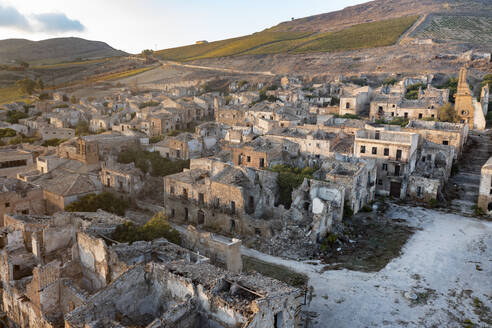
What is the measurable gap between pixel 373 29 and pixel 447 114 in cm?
7793

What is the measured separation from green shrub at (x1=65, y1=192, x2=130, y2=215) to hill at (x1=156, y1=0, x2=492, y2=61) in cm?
8499

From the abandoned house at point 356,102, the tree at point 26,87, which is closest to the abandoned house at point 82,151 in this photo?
the abandoned house at point 356,102

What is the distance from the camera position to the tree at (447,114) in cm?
4535

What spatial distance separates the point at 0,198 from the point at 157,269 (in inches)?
619

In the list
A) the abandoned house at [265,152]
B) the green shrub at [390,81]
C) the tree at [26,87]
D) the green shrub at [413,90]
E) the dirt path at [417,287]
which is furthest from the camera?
the tree at [26,87]

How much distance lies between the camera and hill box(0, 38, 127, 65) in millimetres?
158300

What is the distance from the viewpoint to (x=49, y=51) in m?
174

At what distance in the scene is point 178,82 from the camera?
305ft

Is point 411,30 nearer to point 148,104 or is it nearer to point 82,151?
point 148,104

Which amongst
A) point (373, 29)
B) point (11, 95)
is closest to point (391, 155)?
point (11, 95)

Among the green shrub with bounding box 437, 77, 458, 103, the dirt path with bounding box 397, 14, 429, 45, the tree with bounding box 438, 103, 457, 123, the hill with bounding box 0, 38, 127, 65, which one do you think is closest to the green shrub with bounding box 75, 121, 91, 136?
the tree with bounding box 438, 103, 457, 123

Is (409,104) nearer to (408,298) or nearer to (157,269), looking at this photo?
(408,298)

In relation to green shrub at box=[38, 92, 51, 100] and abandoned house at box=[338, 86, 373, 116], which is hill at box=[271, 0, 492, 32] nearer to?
abandoned house at box=[338, 86, 373, 116]

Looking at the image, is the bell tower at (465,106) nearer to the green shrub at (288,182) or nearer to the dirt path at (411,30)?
the green shrub at (288,182)
